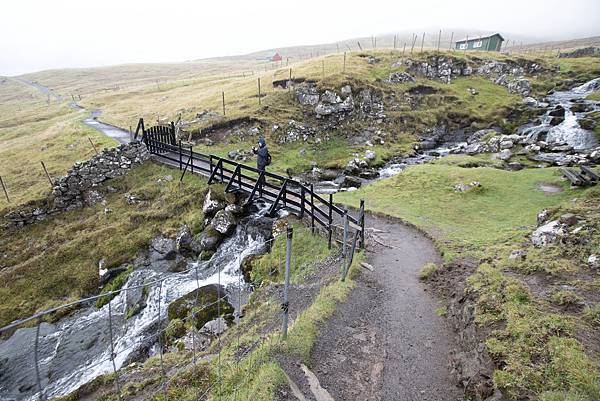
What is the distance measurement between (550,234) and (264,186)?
51.5ft

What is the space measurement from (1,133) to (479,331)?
6803 centimetres

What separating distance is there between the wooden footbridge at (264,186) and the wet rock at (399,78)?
99.0 ft

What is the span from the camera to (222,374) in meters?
8.02

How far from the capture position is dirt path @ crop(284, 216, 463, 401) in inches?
313

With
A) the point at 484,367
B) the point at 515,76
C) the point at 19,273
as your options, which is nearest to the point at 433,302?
the point at 484,367

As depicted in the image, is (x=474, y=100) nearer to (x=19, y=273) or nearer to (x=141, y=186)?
(x=141, y=186)

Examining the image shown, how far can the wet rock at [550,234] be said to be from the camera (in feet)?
39.7

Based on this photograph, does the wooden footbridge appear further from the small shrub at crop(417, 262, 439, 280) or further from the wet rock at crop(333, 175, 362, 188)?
the wet rock at crop(333, 175, 362, 188)

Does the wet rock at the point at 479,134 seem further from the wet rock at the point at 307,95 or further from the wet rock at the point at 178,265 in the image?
the wet rock at the point at 178,265

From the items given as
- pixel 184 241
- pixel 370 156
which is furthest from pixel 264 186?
pixel 370 156

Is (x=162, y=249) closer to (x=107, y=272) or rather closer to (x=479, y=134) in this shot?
(x=107, y=272)

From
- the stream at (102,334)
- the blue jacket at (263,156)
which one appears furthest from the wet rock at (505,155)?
the stream at (102,334)

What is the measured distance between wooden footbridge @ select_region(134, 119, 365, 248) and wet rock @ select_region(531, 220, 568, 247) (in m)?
6.91

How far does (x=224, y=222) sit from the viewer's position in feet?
63.5
